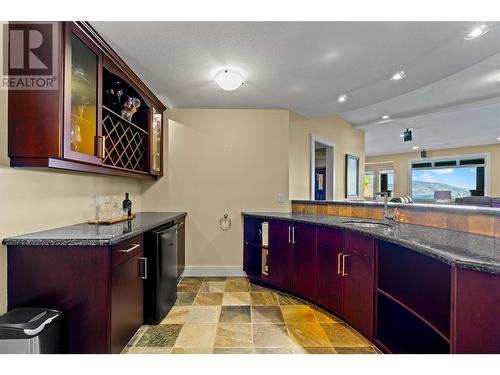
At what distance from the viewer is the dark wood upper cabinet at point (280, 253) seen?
266 centimetres

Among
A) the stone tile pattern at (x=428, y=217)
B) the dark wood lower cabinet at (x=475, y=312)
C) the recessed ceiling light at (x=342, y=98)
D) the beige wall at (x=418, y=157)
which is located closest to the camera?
the dark wood lower cabinet at (x=475, y=312)

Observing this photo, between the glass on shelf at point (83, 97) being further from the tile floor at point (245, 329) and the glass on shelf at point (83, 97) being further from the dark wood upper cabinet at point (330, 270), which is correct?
the dark wood upper cabinet at point (330, 270)

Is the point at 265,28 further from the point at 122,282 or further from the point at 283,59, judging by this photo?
the point at 122,282

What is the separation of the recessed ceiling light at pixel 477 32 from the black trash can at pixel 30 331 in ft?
A: 10.7

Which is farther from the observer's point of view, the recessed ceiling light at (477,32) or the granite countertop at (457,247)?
the recessed ceiling light at (477,32)

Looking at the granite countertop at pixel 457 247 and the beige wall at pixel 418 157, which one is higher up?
the beige wall at pixel 418 157

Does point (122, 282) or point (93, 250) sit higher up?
point (93, 250)

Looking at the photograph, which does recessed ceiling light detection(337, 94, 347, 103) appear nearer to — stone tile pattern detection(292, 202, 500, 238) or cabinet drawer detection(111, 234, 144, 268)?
stone tile pattern detection(292, 202, 500, 238)

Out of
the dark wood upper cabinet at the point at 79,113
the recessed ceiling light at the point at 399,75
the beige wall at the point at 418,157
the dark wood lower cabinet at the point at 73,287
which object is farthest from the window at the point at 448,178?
the dark wood lower cabinet at the point at 73,287

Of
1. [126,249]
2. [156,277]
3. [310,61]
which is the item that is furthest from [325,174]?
[126,249]

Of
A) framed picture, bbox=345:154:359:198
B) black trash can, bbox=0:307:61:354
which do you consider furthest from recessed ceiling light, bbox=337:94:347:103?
black trash can, bbox=0:307:61:354

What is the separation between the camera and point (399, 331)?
1.66 meters

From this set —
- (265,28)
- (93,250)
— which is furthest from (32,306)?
(265,28)

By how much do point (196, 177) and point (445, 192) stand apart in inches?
321
